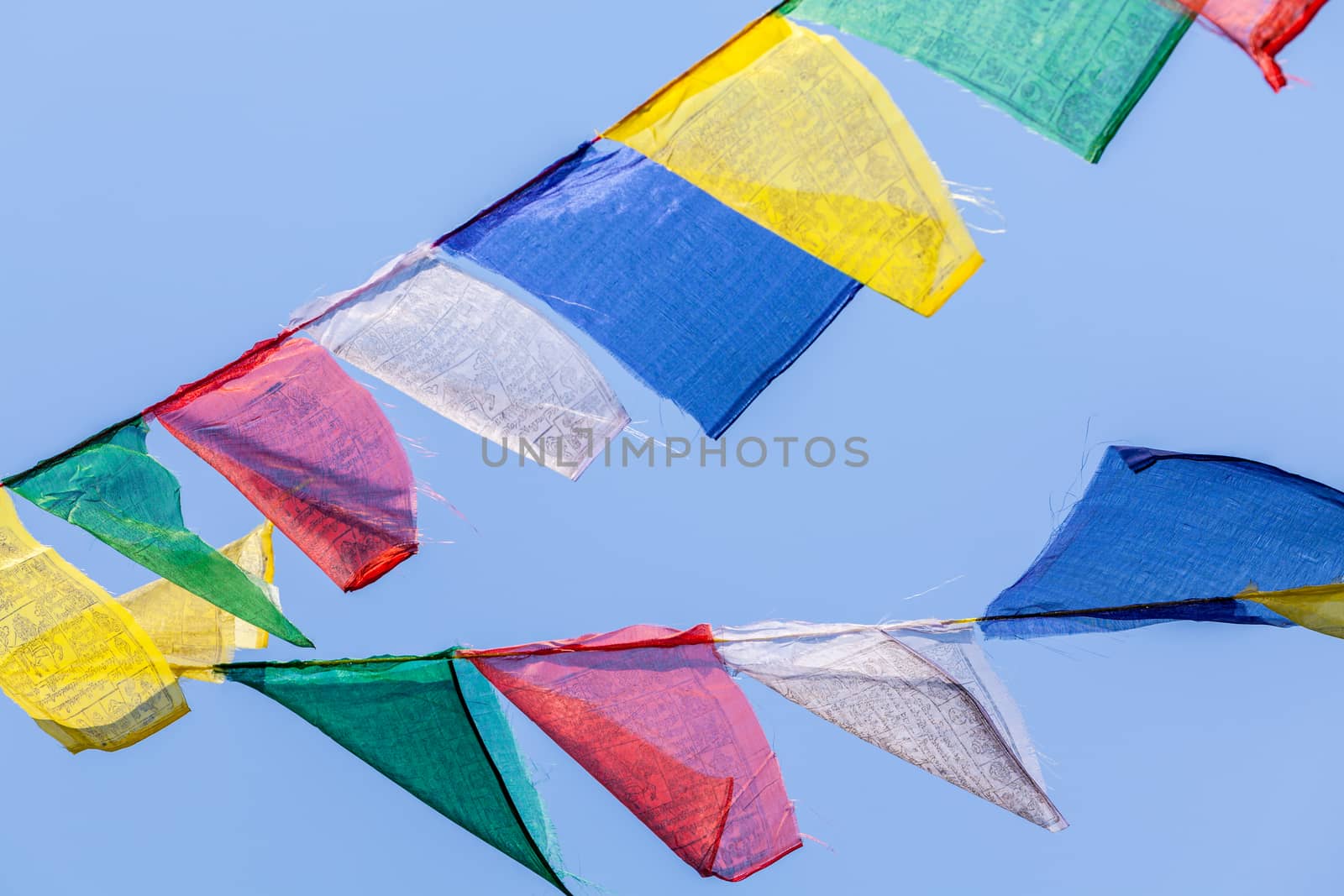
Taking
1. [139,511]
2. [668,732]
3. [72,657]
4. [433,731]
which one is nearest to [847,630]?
[668,732]

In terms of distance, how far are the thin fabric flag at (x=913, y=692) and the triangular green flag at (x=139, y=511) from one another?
3.92ft

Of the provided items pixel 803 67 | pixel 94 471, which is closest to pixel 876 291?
pixel 803 67

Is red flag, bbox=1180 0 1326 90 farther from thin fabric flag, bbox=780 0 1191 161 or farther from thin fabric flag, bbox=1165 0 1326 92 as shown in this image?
thin fabric flag, bbox=780 0 1191 161

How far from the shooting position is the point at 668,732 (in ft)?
11.8

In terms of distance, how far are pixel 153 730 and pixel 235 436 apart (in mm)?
849

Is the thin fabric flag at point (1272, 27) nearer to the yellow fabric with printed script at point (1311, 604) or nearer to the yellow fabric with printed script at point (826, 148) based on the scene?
the yellow fabric with printed script at point (826, 148)

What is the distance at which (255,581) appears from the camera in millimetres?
3629

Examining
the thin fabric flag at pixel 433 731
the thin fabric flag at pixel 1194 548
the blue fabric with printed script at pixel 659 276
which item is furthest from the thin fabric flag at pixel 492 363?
the thin fabric flag at pixel 1194 548

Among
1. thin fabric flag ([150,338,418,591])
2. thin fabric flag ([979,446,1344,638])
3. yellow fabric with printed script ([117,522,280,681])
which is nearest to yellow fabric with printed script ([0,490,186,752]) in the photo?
yellow fabric with printed script ([117,522,280,681])

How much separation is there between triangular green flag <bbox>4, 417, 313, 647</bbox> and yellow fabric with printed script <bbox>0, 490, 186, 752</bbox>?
0.19 m

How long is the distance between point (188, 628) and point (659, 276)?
1632 mm

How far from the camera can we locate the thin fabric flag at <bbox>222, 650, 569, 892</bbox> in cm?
358

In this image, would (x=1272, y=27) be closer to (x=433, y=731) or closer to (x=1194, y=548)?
(x=1194, y=548)

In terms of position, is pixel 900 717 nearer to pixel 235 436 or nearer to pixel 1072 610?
pixel 1072 610
